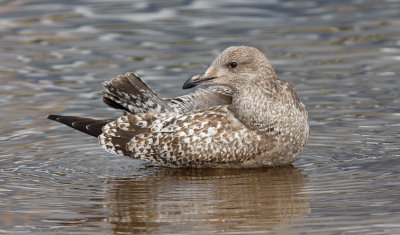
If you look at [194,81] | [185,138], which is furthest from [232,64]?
[185,138]

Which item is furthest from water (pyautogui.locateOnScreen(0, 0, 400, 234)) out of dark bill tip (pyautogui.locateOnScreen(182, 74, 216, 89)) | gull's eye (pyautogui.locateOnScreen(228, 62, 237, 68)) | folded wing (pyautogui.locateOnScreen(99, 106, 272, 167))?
gull's eye (pyautogui.locateOnScreen(228, 62, 237, 68))

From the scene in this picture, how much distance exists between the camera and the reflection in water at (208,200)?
269 inches

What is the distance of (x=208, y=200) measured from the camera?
292 inches

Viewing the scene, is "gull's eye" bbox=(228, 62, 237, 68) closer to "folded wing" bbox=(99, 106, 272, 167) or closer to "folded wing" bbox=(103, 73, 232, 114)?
"folded wing" bbox=(99, 106, 272, 167)

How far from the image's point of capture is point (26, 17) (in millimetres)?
14352

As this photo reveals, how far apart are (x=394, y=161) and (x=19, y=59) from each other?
5.88m

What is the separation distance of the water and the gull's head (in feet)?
2.61

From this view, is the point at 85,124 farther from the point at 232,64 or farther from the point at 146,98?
the point at 232,64

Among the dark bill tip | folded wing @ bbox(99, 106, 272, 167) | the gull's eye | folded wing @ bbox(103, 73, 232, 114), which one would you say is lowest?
folded wing @ bbox(99, 106, 272, 167)

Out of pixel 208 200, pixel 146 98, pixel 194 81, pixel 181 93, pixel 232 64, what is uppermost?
pixel 232 64

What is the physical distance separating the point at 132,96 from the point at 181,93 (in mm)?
2020

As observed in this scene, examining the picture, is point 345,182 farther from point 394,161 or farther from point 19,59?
point 19,59

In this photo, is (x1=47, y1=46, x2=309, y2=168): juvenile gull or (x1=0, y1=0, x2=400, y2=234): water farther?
(x1=47, y1=46, x2=309, y2=168): juvenile gull

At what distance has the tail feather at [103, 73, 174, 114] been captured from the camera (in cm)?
888
